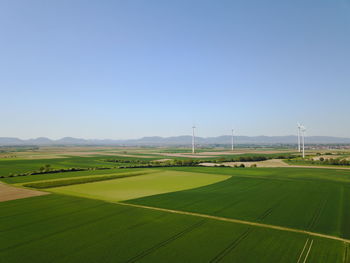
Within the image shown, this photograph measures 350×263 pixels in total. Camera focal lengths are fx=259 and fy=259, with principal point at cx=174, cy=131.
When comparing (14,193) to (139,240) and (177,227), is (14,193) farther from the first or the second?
(177,227)

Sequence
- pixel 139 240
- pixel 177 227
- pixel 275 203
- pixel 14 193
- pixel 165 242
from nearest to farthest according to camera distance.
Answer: pixel 165 242, pixel 139 240, pixel 177 227, pixel 275 203, pixel 14 193

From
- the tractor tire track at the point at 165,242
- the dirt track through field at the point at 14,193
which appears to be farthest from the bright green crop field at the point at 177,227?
the dirt track through field at the point at 14,193

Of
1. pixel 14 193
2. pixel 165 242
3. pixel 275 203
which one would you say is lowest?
pixel 275 203

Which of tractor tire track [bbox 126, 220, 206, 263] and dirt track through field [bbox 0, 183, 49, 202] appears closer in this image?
tractor tire track [bbox 126, 220, 206, 263]

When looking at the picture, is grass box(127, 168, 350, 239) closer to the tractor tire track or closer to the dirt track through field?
the tractor tire track

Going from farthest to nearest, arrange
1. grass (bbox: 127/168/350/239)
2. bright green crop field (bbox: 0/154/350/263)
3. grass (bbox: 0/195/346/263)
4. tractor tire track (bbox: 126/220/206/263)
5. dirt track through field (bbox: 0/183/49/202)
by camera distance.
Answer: dirt track through field (bbox: 0/183/49/202) → grass (bbox: 127/168/350/239) → bright green crop field (bbox: 0/154/350/263) → grass (bbox: 0/195/346/263) → tractor tire track (bbox: 126/220/206/263)

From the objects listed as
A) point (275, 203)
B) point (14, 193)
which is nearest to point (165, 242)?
point (275, 203)

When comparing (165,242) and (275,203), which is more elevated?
(165,242)

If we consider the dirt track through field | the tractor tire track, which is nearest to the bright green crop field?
the tractor tire track
